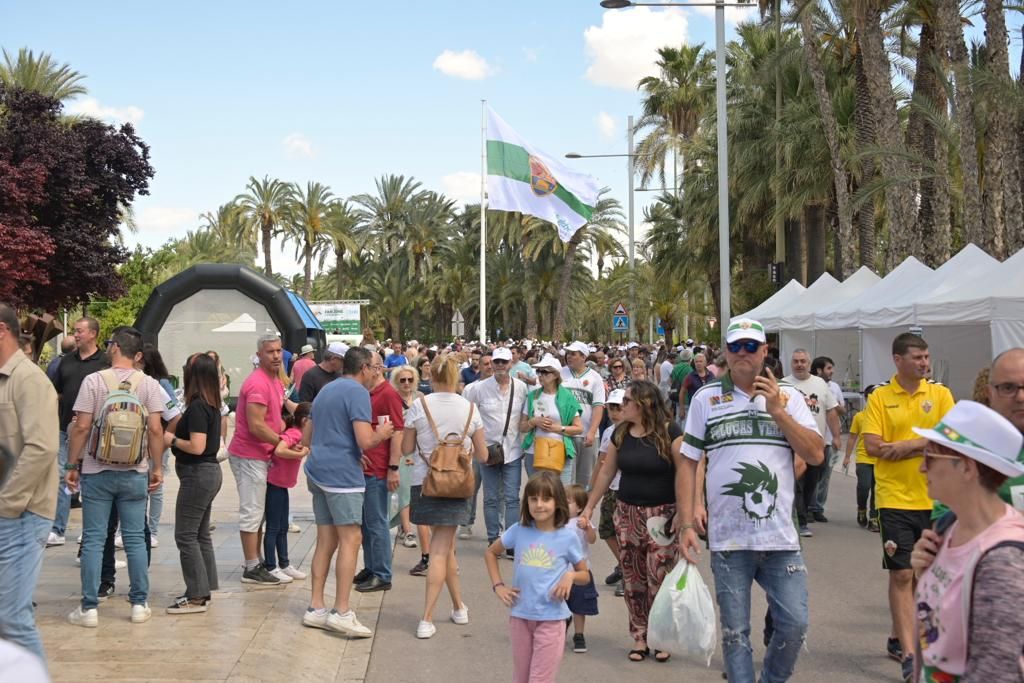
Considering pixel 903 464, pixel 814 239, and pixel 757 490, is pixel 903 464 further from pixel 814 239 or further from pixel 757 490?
pixel 814 239

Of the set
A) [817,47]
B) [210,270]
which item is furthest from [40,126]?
[817,47]

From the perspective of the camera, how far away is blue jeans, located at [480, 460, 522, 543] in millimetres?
9617

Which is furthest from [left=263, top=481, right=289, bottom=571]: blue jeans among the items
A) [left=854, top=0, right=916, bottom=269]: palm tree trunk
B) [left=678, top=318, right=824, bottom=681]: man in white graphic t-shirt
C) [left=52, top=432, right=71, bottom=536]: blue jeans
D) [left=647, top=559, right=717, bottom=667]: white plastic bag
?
[left=854, top=0, right=916, bottom=269]: palm tree trunk

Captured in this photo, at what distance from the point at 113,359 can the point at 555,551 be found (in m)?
3.36

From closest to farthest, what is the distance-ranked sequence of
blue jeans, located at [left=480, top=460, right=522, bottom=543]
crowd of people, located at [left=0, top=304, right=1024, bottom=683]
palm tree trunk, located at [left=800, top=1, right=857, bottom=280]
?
→ crowd of people, located at [left=0, top=304, right=1024, bottom=683] → blue jeans, located at [left=480, top=460, right=522, bottom=543] → palm tree trunk, located at [left=800, top=1, right=857, bottom=280]

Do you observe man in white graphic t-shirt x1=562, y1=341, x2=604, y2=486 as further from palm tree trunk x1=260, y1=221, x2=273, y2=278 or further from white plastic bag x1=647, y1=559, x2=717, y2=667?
palm tree trunk x1=260, y1=221, x2=273, y2=278

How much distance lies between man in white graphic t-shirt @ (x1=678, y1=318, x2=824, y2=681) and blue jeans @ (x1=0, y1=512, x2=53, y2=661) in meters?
3.07

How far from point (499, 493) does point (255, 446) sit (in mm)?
2633

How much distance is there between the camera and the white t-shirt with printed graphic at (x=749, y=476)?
484 cm

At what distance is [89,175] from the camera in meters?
31.7

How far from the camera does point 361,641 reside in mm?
7043

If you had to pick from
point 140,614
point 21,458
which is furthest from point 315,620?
point 21,458

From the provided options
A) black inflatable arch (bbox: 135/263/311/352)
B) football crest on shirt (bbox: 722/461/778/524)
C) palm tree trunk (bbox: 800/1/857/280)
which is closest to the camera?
football crest on shirt (bbox: 722/461/778/524)

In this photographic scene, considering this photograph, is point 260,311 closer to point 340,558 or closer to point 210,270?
point 210,270
